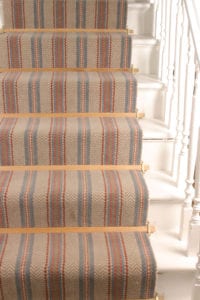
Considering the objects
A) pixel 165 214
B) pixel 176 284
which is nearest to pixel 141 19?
pixel 165 214

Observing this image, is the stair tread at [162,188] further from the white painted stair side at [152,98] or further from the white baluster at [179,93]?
the white painted stair side at [152,98]

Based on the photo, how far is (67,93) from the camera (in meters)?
2.08

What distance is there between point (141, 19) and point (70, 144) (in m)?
1.18

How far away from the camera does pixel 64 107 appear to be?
6.93 feet

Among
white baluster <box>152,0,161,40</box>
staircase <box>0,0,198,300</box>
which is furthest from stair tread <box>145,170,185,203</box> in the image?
white baluster <box>152,0,161,40</box>

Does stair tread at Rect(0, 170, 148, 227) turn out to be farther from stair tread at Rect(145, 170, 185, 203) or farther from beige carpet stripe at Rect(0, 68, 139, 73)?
beige carpet stripe at Rect(0, 68, 139, 73)

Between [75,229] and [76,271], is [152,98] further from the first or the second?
[76,271]

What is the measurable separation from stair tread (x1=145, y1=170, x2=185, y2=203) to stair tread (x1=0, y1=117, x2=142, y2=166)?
0.15m

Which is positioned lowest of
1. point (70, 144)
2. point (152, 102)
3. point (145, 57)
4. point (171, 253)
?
point (171, 253)

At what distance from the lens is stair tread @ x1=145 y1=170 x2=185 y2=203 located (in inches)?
76.3

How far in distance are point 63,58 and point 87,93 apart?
1.08 ft

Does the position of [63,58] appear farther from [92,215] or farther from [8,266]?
[8,266]

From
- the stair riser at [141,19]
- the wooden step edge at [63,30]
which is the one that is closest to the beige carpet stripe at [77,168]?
the wooden step edge at [63,30]

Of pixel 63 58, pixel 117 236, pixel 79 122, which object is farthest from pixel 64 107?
pixel 117 236
